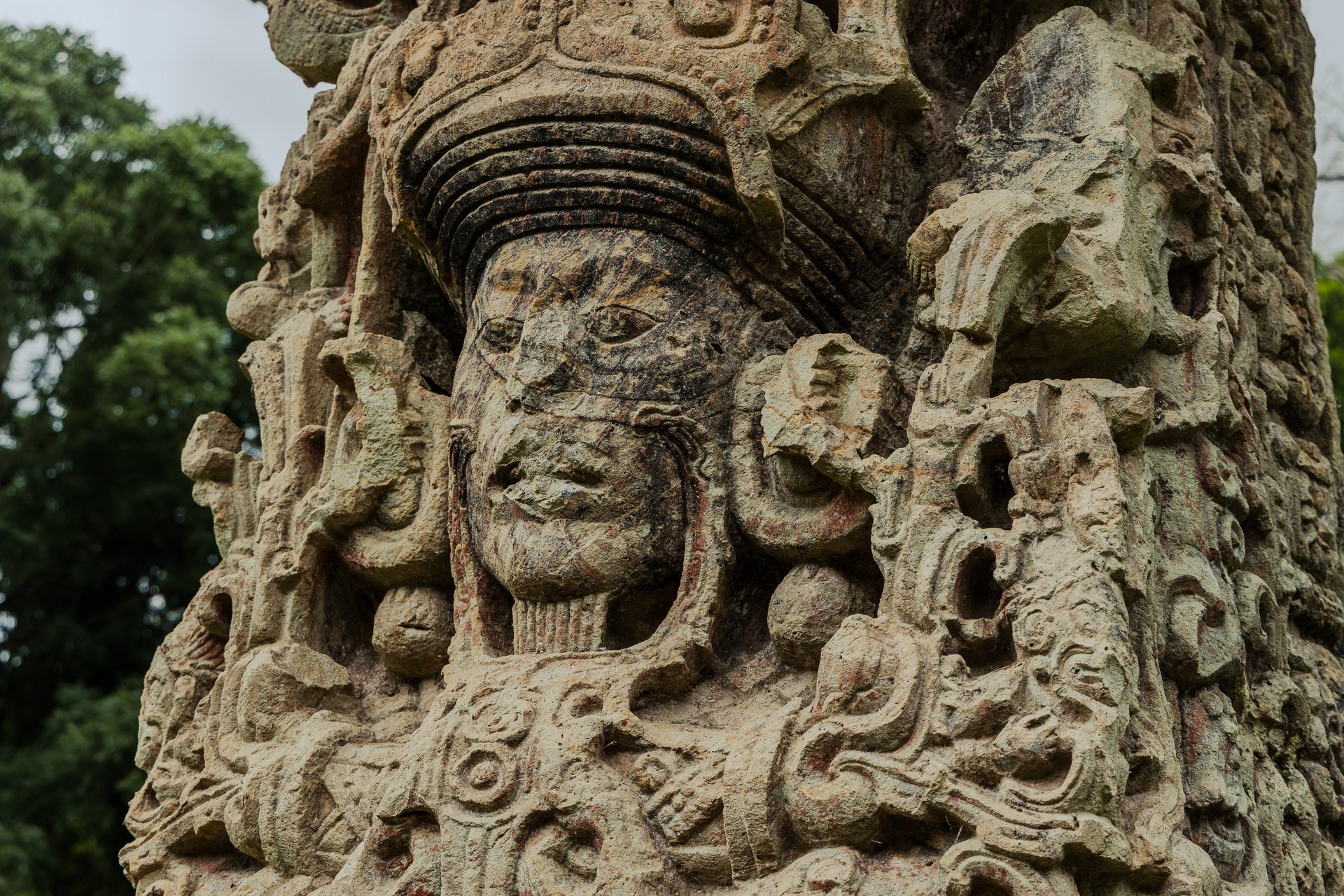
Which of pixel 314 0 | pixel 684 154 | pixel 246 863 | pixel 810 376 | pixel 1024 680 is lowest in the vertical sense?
pixel 246 863

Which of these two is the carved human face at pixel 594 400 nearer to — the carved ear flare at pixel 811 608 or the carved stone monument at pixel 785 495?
the carved stone monument at pixel 785 495

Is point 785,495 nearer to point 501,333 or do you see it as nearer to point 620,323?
point 620,323

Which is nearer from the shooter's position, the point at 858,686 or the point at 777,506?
the point at 858,686

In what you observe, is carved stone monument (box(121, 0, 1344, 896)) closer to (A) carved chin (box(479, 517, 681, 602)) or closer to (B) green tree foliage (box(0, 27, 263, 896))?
(A) carved chin (box(479, 517, 681, 602))

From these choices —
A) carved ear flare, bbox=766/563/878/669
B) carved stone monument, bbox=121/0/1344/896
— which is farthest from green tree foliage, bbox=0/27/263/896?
carved ear flare, bbox=766/563/878/669

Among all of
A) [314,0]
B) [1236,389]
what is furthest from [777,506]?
[314,0]

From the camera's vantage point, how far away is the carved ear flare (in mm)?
3855

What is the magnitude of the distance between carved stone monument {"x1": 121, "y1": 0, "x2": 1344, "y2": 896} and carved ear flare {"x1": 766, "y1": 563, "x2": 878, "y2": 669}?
0.01m

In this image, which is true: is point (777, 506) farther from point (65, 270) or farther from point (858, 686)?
point (65, 270)

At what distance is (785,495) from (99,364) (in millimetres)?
9462

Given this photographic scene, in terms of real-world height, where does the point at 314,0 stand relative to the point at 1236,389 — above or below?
above

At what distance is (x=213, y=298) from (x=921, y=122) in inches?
357

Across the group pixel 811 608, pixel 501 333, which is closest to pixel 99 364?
pixel 501 333

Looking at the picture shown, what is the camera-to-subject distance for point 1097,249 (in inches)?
153
